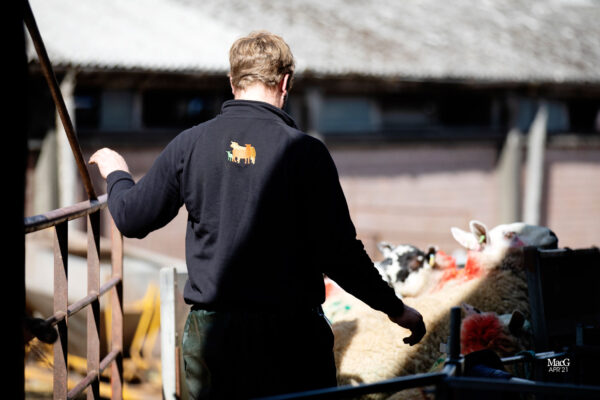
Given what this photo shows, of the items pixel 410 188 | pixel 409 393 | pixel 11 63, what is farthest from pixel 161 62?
pixel 11 63

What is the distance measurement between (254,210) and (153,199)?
30 cm

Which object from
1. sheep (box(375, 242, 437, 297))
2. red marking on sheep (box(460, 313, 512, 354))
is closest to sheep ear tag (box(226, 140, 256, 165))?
red marking on sheep (box(460, 313, 512, 354))

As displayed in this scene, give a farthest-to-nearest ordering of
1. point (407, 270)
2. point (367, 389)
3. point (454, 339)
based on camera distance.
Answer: point (407, 270) → point (454, 339) → point (367, 389)

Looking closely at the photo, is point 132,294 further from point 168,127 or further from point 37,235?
point 168,127

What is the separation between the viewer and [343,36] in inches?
415

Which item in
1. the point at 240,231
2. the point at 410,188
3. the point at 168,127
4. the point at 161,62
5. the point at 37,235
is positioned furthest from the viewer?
the point at 410,188

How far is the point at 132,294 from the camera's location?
6.05 m

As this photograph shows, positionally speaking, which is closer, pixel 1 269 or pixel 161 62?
Answer: pixel 1 269

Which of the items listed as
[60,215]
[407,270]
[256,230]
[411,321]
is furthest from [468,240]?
[60,215]

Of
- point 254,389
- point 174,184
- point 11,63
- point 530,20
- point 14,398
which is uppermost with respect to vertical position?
point 530,20

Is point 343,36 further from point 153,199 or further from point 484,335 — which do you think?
point 153,199

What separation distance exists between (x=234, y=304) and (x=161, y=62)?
260 inches

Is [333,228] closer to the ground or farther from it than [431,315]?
farther from it

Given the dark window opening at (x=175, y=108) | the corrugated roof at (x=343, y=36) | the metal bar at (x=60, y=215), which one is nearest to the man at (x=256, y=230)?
the metal bar at (x=60, y=215)
